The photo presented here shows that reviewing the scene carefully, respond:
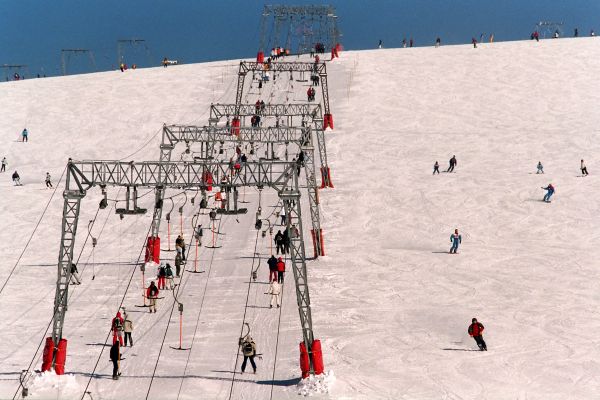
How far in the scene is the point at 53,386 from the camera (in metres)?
30.9

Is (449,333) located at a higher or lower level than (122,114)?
lower

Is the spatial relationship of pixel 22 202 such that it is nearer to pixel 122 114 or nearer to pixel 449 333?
pixel 122 114

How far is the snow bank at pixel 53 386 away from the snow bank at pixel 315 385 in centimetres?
587

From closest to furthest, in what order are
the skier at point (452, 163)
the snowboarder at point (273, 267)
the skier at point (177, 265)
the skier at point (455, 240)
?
the snowboarder at point (273, 267) → the skier at point (177, 265) → the skier at point (455, 240) → the skier at point (452, 163)

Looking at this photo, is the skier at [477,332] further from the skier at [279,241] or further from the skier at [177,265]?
the skier at [279,241]

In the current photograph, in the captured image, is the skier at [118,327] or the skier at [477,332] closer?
the skier at [118,327]

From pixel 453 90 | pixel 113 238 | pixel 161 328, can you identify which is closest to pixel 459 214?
pixel 113 238

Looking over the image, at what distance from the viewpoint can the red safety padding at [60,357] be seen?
3134 centimetres

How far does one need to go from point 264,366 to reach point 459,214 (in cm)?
2350

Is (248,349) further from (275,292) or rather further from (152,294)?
(152,294)

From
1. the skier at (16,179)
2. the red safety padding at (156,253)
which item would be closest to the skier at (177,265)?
the red safety padding at (156,253)

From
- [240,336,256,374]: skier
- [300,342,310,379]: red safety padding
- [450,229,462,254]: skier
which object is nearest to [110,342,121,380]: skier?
[240,336,256,374]: skier

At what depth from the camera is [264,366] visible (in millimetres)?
32500

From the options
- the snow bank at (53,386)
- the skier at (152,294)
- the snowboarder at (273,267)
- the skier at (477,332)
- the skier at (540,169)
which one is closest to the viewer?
the snow bank at (53,386)
